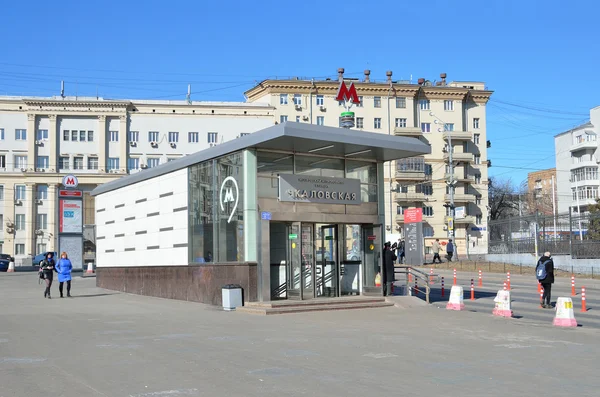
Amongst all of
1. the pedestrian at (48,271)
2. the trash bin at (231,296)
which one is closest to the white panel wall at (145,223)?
the pedestrian at (48,271)

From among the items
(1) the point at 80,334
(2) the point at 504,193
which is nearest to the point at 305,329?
(1) the point at 80,334

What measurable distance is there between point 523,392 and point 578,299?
17872mm

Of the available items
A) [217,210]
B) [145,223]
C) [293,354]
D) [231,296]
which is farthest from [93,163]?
Result: [293,354]

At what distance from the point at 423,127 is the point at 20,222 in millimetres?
51157

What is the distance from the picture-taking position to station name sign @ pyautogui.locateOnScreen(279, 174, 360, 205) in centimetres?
1986

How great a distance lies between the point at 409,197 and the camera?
87500 millimetres

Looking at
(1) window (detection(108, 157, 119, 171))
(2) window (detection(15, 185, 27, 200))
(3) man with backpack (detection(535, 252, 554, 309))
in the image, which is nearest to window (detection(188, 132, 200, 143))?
(1) window (detection(108, 157, 119, 171))

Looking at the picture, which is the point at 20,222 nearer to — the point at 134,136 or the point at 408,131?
the point at 134,136

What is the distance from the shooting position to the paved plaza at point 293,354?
865cm

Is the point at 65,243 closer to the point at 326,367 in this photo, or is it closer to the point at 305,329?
the point at 305,329

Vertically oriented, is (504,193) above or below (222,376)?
above

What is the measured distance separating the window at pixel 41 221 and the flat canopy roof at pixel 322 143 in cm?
6625

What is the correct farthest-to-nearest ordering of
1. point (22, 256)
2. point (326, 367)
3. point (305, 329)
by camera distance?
point (22, 256), point (305, 329), point (326, 367)

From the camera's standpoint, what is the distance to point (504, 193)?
4318 inches
